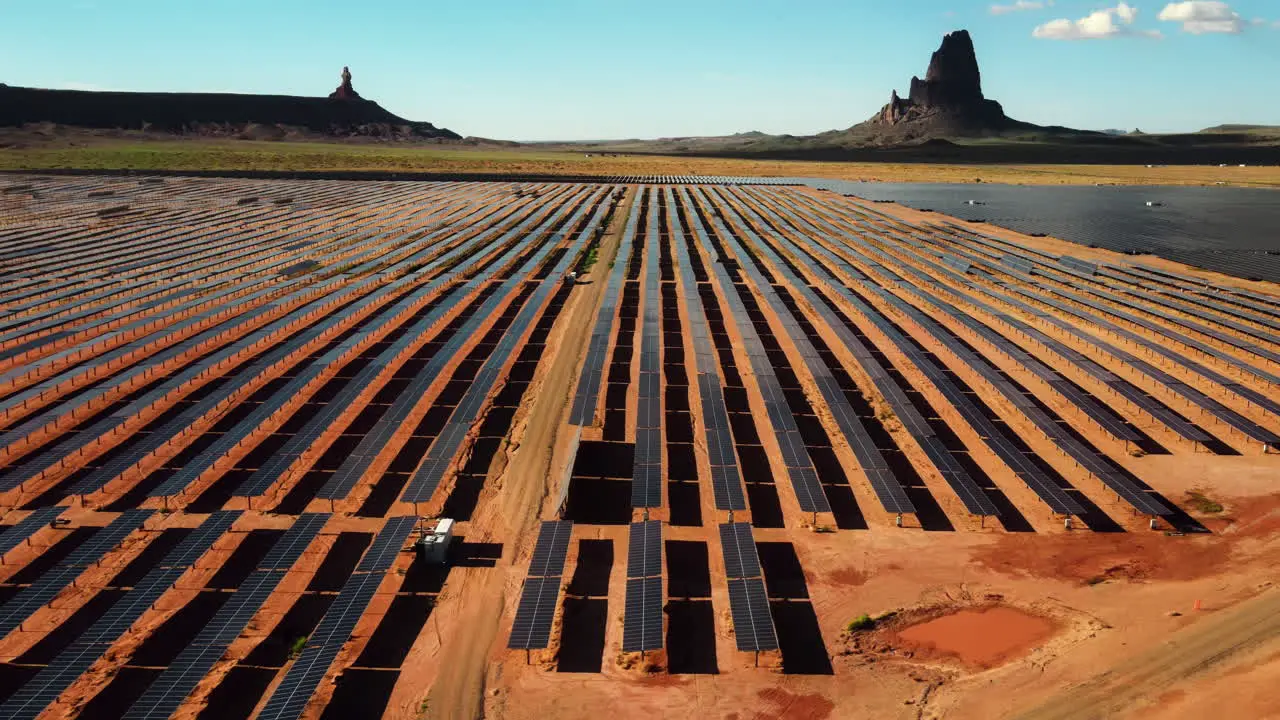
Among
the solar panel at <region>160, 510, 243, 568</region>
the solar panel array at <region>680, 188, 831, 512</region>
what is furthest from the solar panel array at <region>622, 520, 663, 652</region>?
the solar panel at <region>160, 510, 243, 568</region>

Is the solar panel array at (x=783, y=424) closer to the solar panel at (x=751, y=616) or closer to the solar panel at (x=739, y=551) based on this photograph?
the solar panel at (x=739, y=551)

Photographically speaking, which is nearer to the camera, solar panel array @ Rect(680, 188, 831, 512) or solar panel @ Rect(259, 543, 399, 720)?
solar panel @ Rect(259, 543, 399, 720)

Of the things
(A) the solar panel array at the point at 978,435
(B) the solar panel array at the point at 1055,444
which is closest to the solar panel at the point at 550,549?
(A) the solar panel array at the point at 978,435

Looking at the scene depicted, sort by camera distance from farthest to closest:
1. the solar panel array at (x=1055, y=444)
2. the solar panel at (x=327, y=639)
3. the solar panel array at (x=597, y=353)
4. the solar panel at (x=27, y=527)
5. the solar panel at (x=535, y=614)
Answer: the solar panel array at (x=597, y=353) → the solar panel array at (x=1055, y=444) → the solar panel at (x=27, y=527) → the solar panel at (x=535, y=614) → the solar panel at (x=327, y=639)

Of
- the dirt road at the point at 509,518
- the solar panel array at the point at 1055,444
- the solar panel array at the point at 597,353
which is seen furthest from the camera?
the solar panel array at the point at 597,353

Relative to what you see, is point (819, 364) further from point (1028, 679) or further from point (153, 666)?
point (153, 666)

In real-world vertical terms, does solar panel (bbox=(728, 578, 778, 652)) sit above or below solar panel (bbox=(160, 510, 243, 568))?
below

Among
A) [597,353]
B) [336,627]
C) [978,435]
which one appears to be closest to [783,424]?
[978,435]

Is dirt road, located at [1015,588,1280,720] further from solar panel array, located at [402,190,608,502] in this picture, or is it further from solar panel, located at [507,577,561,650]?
solar panel array, located at [402,190,608,502]

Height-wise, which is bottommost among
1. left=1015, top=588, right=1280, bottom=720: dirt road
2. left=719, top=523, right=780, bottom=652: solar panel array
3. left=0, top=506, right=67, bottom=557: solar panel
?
left=1015, top=588, right=1280, bottom=720: dirt road

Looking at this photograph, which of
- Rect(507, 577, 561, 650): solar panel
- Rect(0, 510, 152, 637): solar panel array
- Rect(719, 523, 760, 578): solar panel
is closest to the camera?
Rect(507, 577, 561, 650): solar panel
